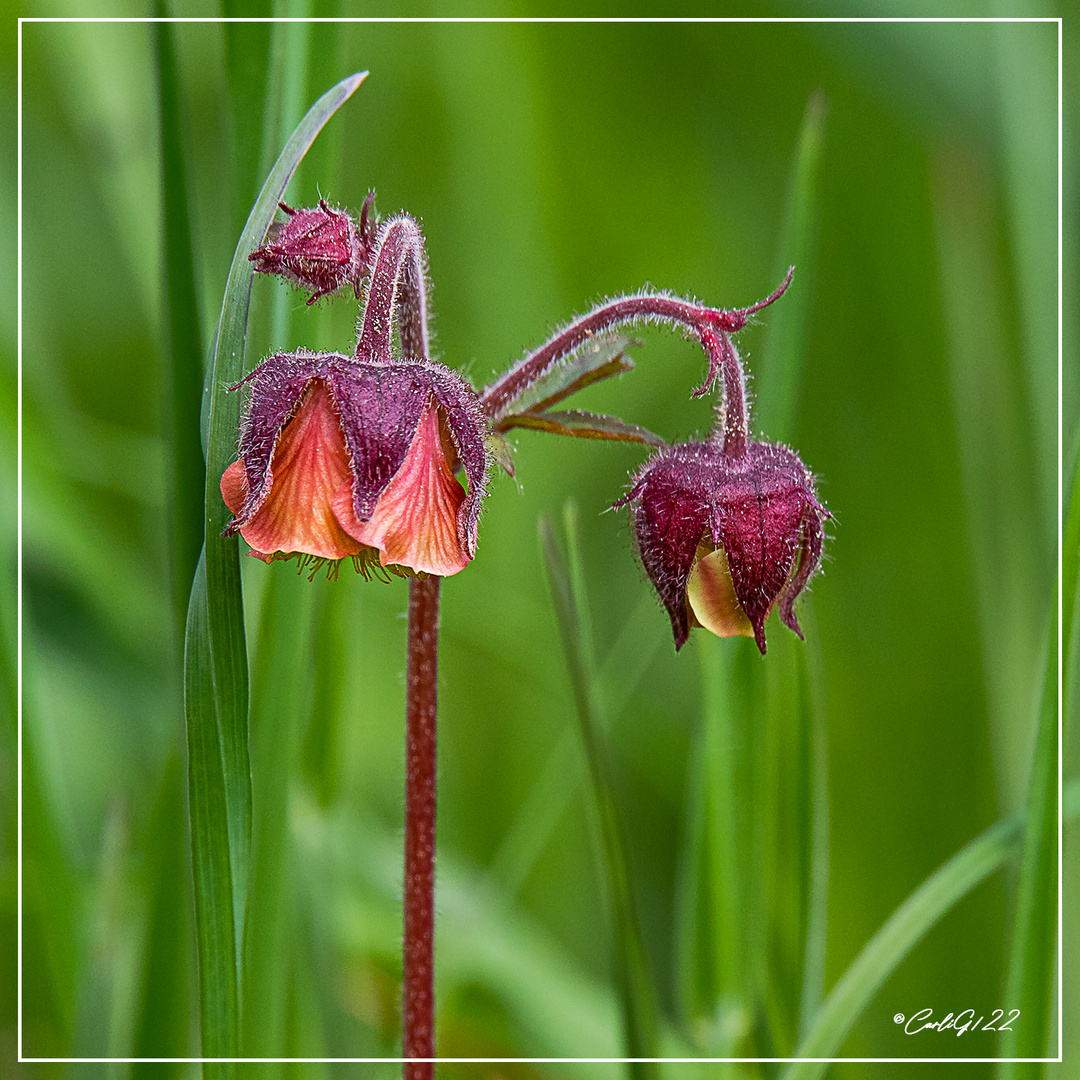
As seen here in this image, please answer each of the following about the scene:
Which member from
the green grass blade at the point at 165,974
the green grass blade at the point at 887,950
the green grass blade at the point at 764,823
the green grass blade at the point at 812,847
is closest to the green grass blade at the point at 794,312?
the green grass blade at the point at 764,823

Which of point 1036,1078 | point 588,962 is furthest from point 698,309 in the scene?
point 588,962

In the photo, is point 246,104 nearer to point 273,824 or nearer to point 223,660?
point 223,660

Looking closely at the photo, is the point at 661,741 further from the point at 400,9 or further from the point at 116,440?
the point at 400,9

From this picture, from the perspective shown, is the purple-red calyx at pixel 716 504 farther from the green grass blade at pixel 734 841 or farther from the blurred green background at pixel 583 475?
the blurred green background at pixel 583 475

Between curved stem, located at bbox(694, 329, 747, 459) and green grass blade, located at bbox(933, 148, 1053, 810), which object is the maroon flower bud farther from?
green grass blade, located at bbox(933, 148, 1053, 810)

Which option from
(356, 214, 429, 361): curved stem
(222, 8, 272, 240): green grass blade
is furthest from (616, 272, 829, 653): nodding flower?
(222, 8, 272, 240): green grass blade

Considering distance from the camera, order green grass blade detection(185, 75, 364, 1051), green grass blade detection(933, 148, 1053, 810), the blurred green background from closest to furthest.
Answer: green grass blade detection(185, 75, 364, 1051)
the blurred green background
green grass blade detection(933, 148, 1053, 810)

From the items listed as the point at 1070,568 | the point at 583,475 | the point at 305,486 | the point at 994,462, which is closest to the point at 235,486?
the point at 305,486
